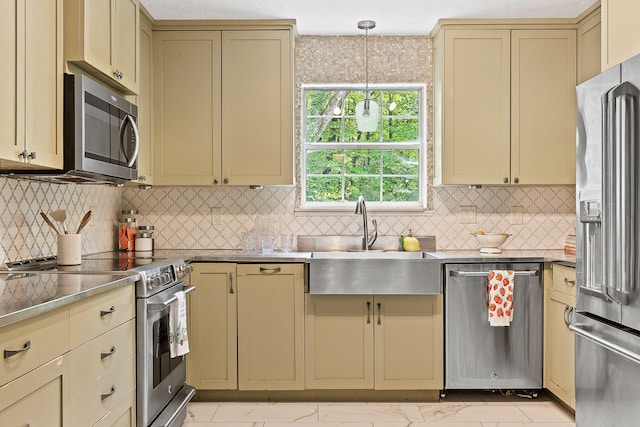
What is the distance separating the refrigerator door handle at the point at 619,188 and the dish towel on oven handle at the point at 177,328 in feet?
6.55

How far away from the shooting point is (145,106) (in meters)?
3.62

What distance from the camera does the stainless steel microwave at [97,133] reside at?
238cm

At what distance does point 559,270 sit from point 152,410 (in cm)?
240

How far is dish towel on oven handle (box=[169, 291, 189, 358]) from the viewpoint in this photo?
2824mm

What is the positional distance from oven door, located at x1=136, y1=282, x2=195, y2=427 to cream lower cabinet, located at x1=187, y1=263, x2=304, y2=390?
35 cm

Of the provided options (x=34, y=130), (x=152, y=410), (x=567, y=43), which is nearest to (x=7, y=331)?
(x=34, y=130)

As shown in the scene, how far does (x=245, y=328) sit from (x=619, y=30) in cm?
255

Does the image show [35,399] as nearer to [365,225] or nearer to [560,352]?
[365,225]

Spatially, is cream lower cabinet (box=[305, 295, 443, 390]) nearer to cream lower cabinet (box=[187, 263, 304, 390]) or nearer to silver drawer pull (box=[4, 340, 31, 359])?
cream lower cabinet (box=[187, 263, 304, 390])

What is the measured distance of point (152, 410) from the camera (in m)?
2.61

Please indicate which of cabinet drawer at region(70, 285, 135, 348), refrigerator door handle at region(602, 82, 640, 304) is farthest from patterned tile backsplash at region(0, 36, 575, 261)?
refrigerator door handle at region(602, 82, 640, 304)

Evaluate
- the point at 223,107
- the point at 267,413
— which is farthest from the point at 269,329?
the point at 223,107

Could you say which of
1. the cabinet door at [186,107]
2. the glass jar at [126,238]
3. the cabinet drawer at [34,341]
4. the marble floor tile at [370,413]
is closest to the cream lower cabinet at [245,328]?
the marble floor tile at [370,413]

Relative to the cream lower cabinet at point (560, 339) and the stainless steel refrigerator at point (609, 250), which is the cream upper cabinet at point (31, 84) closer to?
the stainless steel refrigerator at point (609, 250)
